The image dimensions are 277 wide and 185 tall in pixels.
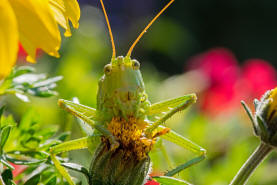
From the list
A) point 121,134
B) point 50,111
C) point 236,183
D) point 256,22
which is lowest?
point 236,183

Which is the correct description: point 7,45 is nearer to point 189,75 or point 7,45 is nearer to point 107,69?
Answer: point 107,69

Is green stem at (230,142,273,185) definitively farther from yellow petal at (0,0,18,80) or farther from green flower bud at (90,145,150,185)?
yellow petal at (0,0,18,80)

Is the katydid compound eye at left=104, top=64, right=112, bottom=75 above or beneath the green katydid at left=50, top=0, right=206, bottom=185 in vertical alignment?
above

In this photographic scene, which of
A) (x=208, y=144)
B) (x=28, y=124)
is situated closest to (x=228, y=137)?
(x=208, y=144)

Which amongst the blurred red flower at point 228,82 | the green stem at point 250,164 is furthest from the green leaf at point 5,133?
the blurred red flower at point 228,82

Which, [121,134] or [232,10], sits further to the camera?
[232,10]

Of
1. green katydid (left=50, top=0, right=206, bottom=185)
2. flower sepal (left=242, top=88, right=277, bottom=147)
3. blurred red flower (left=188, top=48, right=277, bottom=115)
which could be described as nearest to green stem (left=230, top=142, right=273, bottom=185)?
flower sepal (left=242, top=88, right=277, bottom=147)

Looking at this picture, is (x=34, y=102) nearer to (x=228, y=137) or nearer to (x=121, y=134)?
(x=228, y=137)
